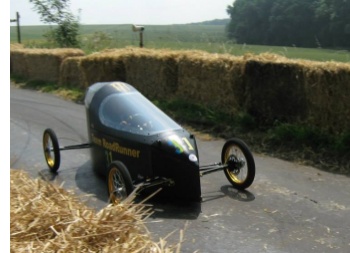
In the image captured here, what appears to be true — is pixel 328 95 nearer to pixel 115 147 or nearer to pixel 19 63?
pixel 115 147

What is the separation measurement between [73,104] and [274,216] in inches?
353

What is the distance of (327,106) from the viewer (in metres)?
8.12

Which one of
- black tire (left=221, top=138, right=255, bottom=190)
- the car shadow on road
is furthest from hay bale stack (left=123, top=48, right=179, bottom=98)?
the car shadow on road

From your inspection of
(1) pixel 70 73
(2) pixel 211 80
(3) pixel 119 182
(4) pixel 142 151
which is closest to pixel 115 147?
(4) pixel 142 151

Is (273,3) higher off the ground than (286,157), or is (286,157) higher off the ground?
(273,3)

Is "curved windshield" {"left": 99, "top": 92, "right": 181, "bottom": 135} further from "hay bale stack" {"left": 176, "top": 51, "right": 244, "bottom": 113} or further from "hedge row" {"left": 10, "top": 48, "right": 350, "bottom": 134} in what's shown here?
"hay bale stack" {"left": 176, "top": 51, "right": 244, "bottom": 113}

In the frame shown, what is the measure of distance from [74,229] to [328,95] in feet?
19.7

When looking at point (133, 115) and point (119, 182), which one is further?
point (133, 115)

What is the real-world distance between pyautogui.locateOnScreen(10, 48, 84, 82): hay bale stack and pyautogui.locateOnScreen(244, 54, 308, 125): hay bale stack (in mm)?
9129

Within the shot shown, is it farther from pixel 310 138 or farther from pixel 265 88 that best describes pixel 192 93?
pixel 310 138

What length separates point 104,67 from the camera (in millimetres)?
13883

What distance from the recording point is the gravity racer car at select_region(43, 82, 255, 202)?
18.7ft

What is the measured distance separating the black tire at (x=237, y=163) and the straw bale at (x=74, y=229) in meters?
3.11
